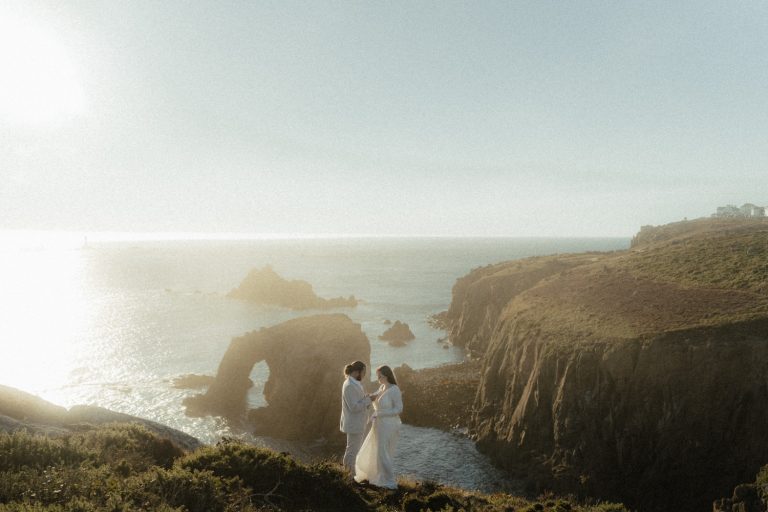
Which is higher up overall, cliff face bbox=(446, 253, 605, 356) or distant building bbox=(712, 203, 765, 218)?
distant building bbox=(712, 203, 765, 218)

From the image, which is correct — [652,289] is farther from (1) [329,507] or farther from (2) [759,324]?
(1) [329,507]

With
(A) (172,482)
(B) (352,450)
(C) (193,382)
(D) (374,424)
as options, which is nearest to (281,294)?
(C) (193,382)

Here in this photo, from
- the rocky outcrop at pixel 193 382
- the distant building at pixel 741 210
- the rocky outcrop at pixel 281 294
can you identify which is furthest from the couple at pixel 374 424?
the distant building at pixel 741 210

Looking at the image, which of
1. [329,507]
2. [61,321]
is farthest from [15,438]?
[61,321]

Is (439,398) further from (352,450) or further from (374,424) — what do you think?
(374,424)

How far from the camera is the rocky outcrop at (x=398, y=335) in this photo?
7588 cm

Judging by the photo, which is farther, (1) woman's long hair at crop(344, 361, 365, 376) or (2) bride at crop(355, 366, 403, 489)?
(1) woman's long hair at crop(344, 361, 365, 376)

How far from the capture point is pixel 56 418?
1505cm

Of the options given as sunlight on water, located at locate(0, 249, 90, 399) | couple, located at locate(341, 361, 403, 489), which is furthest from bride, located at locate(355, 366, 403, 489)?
sunlight on water, located at locate(0, 249, 90, 399)

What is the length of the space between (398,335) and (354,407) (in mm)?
65116

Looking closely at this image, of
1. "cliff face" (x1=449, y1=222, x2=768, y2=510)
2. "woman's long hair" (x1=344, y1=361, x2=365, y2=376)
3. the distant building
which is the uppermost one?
the distant building

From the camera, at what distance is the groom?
43.3 ft

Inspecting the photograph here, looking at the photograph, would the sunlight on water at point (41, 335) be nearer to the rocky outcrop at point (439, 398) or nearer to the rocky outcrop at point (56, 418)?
the rocky outcrop at point (439, 398)

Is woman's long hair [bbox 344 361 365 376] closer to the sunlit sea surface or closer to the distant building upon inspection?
the sunlit sea surface
